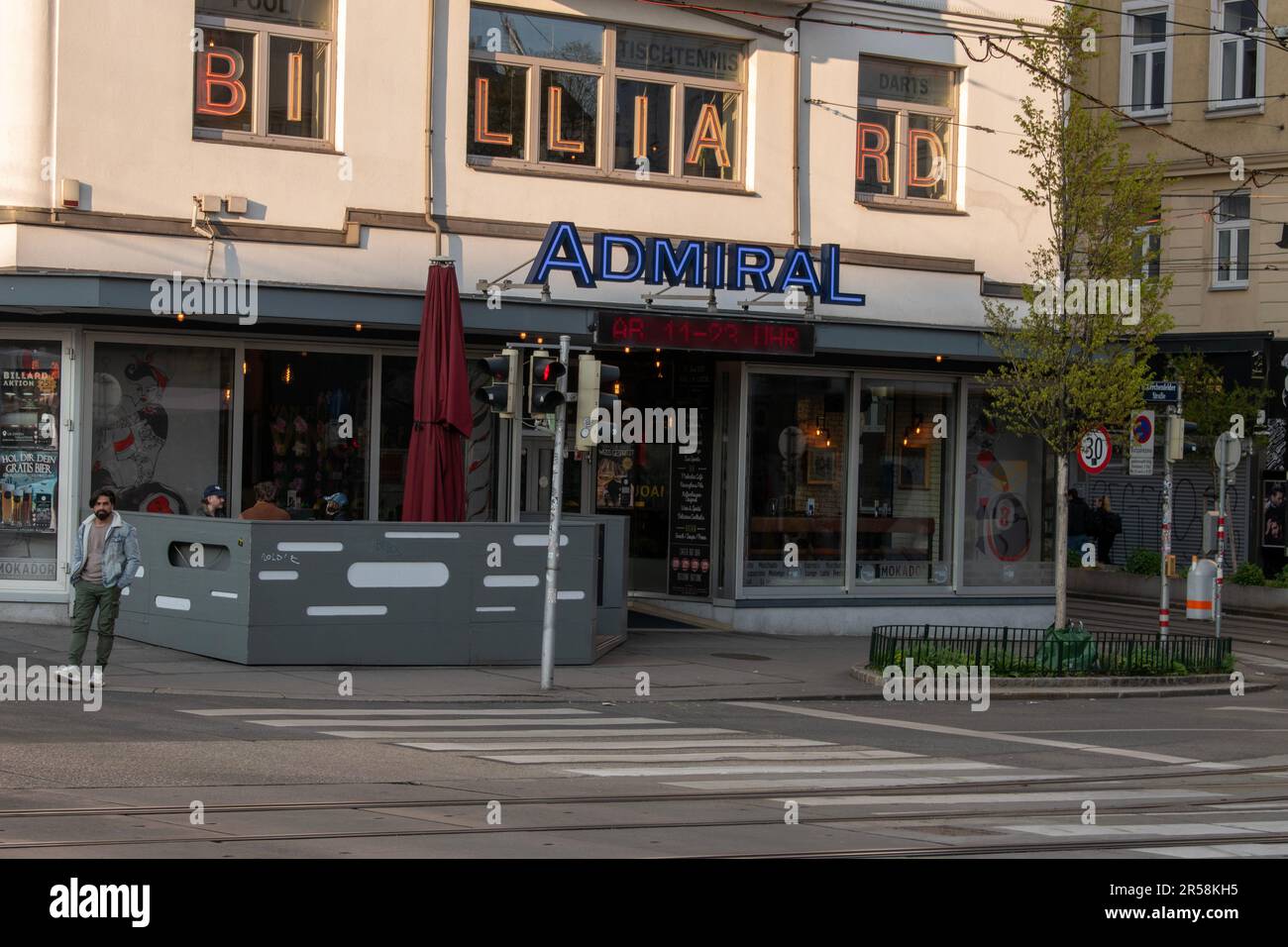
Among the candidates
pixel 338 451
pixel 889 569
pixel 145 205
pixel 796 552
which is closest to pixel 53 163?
pixel 145 205

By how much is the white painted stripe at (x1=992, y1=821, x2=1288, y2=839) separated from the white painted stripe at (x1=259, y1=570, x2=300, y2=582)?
31.3ft

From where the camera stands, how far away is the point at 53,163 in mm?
20203

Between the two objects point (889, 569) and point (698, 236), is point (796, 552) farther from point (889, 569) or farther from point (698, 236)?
point (698, 236)

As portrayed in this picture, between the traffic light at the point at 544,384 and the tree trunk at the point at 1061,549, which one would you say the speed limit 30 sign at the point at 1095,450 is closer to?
the tree trunk at the point at 1061,549

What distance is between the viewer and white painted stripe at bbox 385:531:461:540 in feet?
60.3

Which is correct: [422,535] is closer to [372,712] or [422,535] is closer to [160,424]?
[372,712]

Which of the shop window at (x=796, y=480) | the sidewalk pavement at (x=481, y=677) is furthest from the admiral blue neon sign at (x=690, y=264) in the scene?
the sidewalk pavement at (x=481, y=677)

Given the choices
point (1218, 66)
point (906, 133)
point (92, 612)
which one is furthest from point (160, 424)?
point (1218, 66)

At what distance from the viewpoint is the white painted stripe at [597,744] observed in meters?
13.3

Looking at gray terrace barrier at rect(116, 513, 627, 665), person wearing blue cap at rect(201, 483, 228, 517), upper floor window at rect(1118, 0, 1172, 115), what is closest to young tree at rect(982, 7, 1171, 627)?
gray terrace barrier at rect(116, 513, 627, 665)

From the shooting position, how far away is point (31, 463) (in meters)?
20.7

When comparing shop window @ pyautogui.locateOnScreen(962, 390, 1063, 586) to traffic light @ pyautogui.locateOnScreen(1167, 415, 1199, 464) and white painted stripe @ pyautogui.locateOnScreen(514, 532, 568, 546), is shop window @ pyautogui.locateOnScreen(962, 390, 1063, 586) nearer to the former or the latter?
traffic light @ pyautogui.locateOnScreen(1167, 415, 1199, 464)

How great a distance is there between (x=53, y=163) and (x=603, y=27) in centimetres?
768

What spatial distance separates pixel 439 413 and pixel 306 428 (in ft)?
9.65
